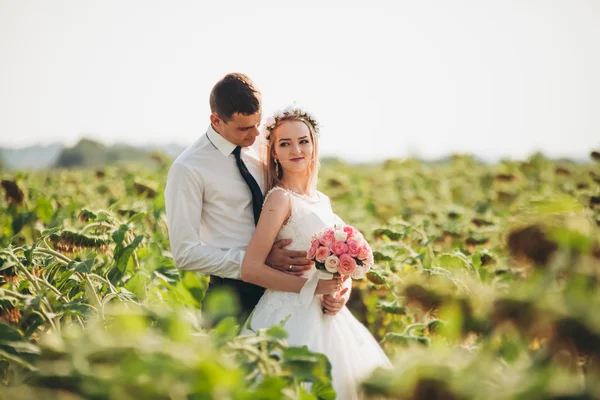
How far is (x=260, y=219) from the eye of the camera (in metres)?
2.55

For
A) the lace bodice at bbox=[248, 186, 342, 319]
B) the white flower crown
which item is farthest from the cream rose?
the white flower crown

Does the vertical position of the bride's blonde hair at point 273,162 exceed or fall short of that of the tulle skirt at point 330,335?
it exceeds it

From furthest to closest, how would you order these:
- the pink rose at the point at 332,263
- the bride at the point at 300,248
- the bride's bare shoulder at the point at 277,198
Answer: the bride's bare shoulder at the point at 277,198, the bride at the point at 300,248, the pink rose at the point at 332,263

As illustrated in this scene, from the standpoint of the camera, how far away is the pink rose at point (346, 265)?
7.43 ft

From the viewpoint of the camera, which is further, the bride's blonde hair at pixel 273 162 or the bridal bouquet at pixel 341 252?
the bride's blonde hair at pixel 273 162

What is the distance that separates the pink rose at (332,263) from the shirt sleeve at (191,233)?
50 centimetres

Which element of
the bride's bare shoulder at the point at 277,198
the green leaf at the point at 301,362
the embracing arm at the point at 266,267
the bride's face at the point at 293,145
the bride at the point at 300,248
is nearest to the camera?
the green leaf at the point at 301,362

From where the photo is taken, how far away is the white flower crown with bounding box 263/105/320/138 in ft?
9.02

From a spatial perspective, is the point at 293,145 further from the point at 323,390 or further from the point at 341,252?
the point at 323,390

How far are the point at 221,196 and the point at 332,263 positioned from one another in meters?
0.74

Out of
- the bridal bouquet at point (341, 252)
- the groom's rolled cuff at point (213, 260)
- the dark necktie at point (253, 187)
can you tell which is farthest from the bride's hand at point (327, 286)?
the dark necktie at point (253, 187)

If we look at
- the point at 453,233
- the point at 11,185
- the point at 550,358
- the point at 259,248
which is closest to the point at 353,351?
the point at 259,248

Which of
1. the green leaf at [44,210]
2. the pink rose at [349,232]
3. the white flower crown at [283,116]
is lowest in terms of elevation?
the green leaf at [44,210]

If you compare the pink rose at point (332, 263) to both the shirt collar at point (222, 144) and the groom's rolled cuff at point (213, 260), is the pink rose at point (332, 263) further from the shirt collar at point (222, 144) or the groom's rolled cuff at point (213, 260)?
the shirt collar at point (222, 144)
